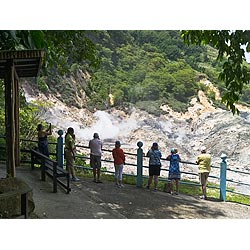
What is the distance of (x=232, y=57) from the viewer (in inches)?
149

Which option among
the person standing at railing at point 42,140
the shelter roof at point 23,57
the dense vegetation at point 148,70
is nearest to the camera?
the shelter roof at point 23,57

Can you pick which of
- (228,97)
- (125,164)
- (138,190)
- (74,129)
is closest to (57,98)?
(74,129)

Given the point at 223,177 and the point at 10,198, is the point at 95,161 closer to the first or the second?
the point at 223,177

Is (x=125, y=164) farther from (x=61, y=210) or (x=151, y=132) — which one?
(x=61, y=210)

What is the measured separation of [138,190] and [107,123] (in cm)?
122

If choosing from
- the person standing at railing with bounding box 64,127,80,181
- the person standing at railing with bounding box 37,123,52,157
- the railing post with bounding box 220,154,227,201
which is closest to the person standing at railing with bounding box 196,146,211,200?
the railing post with bounding box 220,154,227,201

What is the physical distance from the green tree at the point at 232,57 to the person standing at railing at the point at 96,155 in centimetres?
224

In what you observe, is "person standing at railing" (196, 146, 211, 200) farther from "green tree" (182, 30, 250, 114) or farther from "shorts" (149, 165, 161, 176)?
"green tree" (182, 30, 250, 114)

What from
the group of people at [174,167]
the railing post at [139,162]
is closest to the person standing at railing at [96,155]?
the railing post at [139,162]

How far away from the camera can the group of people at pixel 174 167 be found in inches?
220

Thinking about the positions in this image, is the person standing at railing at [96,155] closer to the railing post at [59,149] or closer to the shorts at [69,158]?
the shorts at [69,158]

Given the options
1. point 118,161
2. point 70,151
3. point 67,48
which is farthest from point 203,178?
point 67,48

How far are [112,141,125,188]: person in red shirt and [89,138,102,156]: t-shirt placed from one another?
239 millimetres
